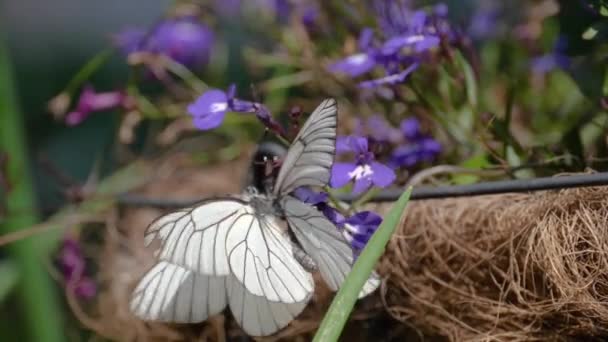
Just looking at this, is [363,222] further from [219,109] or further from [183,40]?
[183,40]

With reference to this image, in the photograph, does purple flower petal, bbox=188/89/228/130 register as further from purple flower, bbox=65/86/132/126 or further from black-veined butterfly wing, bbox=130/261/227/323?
purple flower, bbox=65/86/132/126

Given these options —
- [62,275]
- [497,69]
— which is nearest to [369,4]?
[497,69]

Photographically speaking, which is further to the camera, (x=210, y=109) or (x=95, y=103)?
(x=95, y=103)

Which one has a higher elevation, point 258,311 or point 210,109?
point 210,109

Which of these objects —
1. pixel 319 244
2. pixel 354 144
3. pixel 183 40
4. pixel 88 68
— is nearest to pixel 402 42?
pixel 354 144

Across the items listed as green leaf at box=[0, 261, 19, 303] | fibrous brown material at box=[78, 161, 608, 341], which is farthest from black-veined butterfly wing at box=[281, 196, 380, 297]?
green leaf at box=[0, 261, 19, 303]

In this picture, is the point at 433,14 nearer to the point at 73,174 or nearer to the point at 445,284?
the point at 445,284
